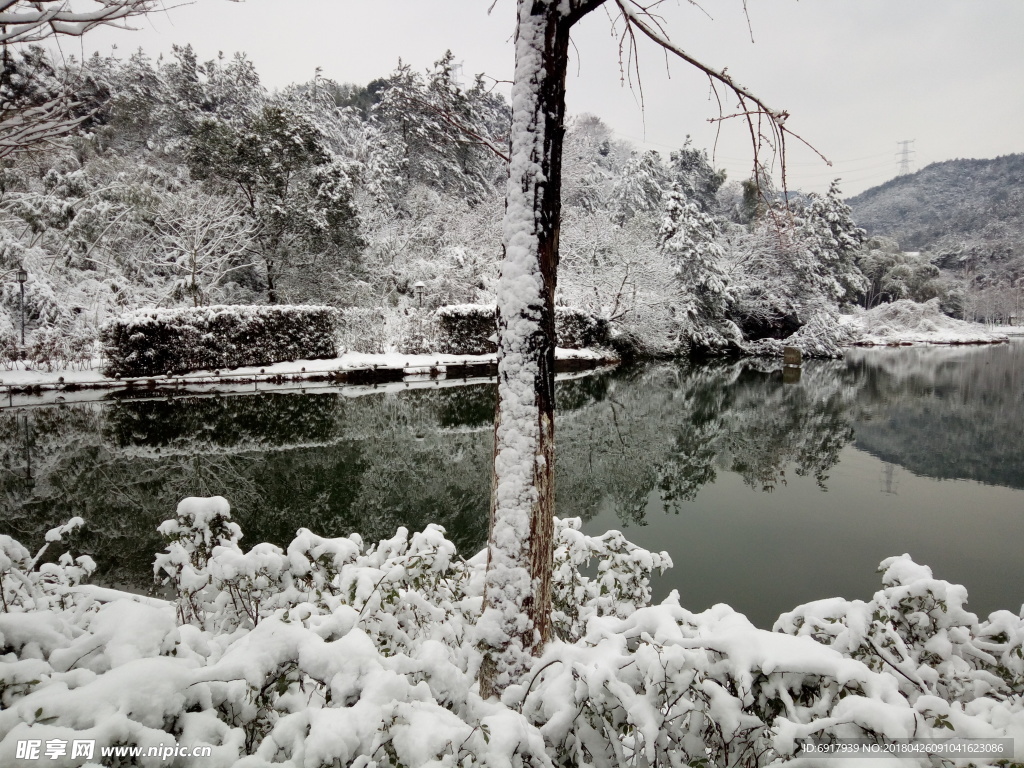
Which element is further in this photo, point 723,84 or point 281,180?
point 281,180

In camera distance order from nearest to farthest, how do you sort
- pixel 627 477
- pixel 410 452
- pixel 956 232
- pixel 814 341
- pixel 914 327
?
pixel 627 477
pixel 410 452
pixel 814 341
pixel 914 327
pixel 956 232

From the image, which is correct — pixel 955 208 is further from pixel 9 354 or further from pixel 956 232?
pixel 9 354

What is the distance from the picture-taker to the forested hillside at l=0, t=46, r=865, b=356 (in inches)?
599

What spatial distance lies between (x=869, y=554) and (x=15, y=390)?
1349cm

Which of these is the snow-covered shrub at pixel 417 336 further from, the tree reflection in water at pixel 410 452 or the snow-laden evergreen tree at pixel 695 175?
the snow-laden evergreen tree at pixel 695 175

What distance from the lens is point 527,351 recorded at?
1723 mm

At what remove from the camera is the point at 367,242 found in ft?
57.3

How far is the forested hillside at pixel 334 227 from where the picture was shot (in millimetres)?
15203

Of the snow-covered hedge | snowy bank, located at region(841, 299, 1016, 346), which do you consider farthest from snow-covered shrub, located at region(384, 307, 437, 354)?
snowy bank, located at region(841, 299, 1016, 346)

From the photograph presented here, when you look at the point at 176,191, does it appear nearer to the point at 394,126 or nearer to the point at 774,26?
the point at 394,126

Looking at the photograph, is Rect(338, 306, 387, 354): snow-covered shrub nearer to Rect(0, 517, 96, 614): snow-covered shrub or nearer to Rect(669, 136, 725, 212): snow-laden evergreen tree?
Rect(0, 517, 96, 614): snow-covered shrub

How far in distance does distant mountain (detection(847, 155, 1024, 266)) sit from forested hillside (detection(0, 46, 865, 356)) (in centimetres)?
2649

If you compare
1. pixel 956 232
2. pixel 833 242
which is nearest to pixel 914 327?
pixel 833 242

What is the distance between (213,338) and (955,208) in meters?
70.3
